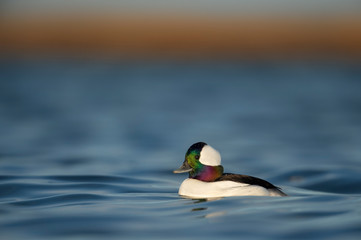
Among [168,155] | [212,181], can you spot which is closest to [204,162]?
[212,181]

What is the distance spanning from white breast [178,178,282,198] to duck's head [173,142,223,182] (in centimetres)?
10

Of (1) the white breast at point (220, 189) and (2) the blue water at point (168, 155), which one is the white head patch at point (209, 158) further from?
(2) the blue water at point (168, 155)

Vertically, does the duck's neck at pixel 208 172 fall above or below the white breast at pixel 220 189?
above

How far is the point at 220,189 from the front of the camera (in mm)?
8914

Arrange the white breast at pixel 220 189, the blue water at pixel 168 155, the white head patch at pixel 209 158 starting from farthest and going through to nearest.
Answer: the white head patch at pixel 209 158 < the white breast at pixel 220 189 < the blue water at pixel 168 155

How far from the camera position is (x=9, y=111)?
2508 cm

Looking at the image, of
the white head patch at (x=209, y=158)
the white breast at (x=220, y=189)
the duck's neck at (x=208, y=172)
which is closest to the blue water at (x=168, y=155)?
the white breast at (x=220, y=189)

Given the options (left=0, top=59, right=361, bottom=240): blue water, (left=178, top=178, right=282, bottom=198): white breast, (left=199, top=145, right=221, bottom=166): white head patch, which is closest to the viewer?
(left=0, top=59, right=361, bottom=240): blue water

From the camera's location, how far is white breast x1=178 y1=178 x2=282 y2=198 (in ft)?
28.7

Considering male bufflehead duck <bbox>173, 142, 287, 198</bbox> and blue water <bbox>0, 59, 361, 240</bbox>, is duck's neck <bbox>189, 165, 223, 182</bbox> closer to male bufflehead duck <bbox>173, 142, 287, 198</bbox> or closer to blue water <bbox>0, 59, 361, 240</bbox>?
male bufflehead duck <bbox>173, 142, 287, 198</bbox>

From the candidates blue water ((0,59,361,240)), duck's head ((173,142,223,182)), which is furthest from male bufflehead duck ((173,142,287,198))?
blue water ((0,59,361,240))

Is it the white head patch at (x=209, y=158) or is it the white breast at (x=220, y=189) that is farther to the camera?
the white head patch at (x=209, y=158)

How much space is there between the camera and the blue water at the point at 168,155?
7773 mm

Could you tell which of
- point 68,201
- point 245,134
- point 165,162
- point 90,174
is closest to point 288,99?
point 245,134
